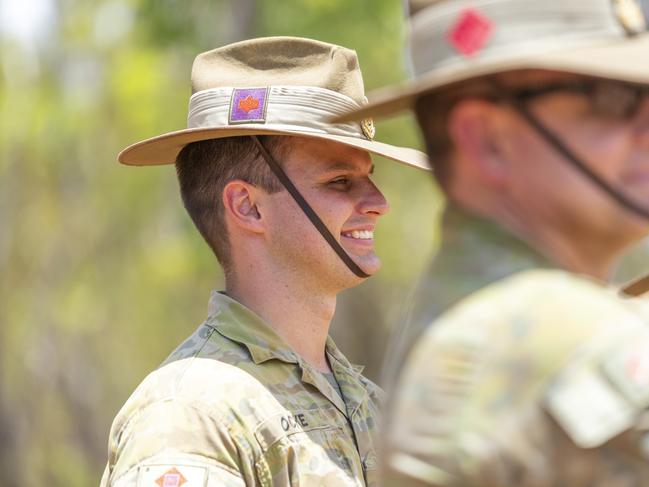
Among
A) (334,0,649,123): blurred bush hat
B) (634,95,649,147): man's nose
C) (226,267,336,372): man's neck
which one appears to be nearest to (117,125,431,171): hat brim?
(226,267,336,372): man's neck

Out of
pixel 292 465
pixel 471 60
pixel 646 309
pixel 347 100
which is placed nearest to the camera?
pixel 646 309

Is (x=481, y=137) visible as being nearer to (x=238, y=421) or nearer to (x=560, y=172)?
(x=560, y=172)

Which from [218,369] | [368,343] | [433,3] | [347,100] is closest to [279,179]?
[347,100]

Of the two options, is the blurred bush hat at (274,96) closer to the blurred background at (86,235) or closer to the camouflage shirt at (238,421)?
the camouflage shirt at (238,421)

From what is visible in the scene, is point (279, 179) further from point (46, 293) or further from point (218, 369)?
point (46, 293)

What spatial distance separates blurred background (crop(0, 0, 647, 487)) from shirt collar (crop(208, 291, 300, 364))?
13165 mm

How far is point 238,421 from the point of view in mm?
3215

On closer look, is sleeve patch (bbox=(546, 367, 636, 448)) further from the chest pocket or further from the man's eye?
the man's eye

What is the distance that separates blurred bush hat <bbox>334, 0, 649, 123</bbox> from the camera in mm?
1969

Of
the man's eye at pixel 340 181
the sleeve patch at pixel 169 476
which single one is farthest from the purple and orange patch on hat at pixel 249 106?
the sleeve patch at pixel 169 476

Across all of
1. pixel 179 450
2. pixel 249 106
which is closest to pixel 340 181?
pixel 249 106

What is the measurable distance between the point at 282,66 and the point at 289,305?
0.70 meters

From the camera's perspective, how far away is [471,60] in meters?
2.08

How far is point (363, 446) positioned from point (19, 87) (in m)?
19.3
